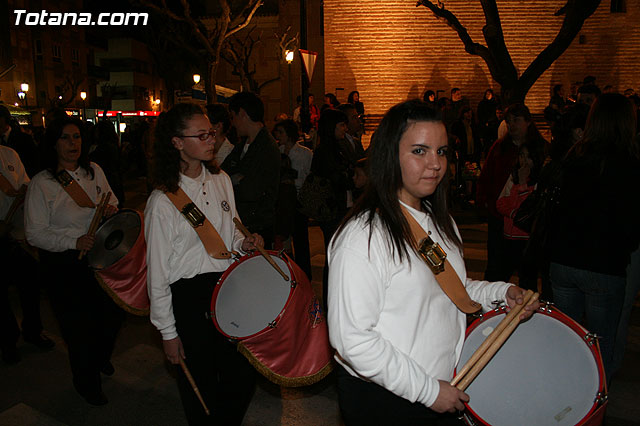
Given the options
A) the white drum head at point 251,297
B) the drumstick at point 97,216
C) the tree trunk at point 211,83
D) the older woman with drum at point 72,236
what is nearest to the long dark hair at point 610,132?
the white drum head at point 251,297

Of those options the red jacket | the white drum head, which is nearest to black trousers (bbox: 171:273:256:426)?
the white drum head

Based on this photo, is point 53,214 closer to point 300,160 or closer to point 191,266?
point 191,266

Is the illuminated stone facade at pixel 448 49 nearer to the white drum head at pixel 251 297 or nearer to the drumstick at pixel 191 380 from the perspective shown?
the white drum head at pixel 251 297

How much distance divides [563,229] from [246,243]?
204 centimetres

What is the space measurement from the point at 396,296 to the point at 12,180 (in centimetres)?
459

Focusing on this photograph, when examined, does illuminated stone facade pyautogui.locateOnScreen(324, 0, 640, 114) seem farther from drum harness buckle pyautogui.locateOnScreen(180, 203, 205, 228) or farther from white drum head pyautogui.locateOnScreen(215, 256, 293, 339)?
drum harness buckle pyautogui.locateOnScreen(180, 203, 205, 228)

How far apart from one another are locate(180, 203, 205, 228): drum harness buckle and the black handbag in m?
2.70

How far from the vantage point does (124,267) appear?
11.6 feet

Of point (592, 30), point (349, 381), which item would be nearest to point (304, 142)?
point (349, 381)

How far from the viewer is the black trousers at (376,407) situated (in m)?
2.01

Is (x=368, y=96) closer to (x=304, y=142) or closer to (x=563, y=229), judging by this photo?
(x=304, y=142)

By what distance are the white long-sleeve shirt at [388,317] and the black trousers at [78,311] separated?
9.26 ft

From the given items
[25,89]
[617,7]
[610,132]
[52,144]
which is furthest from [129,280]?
[25,89]

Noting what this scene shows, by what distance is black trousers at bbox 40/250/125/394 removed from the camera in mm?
4090
